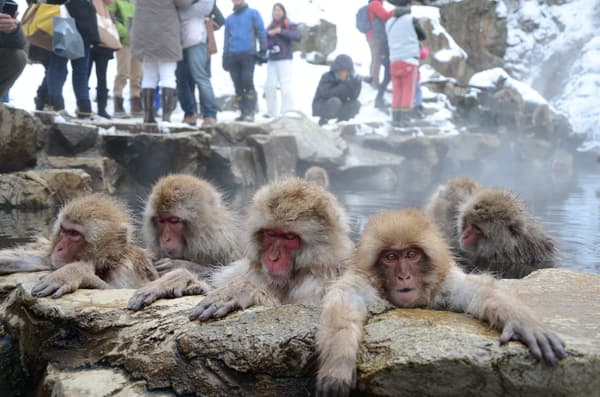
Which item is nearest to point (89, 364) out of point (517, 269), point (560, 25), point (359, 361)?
point (359, 361)

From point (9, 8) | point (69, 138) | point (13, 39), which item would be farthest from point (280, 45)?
point (9, 8)

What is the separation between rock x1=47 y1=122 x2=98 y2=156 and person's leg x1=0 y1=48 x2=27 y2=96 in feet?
6.70

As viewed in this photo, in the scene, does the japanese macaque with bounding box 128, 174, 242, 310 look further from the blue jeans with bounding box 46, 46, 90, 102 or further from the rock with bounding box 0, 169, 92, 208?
the blue jeans with bounding box 46, 46, 90, 102

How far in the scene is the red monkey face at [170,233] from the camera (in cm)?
398

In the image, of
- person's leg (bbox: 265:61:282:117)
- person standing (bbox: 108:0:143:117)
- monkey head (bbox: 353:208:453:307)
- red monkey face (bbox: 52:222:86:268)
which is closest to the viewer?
monkey head (bbox: 353:208:453:307)

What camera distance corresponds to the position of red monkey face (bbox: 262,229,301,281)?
290cm

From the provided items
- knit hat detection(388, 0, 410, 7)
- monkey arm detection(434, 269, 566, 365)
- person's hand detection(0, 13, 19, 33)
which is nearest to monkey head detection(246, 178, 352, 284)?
monkey arm detection(434, 269, 566, 365)

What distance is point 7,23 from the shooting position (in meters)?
5.26

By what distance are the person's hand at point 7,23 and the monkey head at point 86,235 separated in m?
2.64

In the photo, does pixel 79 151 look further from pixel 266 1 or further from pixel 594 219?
pixel 266 1

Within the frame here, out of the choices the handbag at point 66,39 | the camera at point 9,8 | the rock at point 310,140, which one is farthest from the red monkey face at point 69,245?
the rock at point 310,140

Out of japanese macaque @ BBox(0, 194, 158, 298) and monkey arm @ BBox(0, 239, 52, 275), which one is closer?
japanese macaque @ BBox(0, 194, 158, 298)

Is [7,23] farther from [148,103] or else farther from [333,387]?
[333,387]

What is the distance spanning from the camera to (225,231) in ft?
14.0
